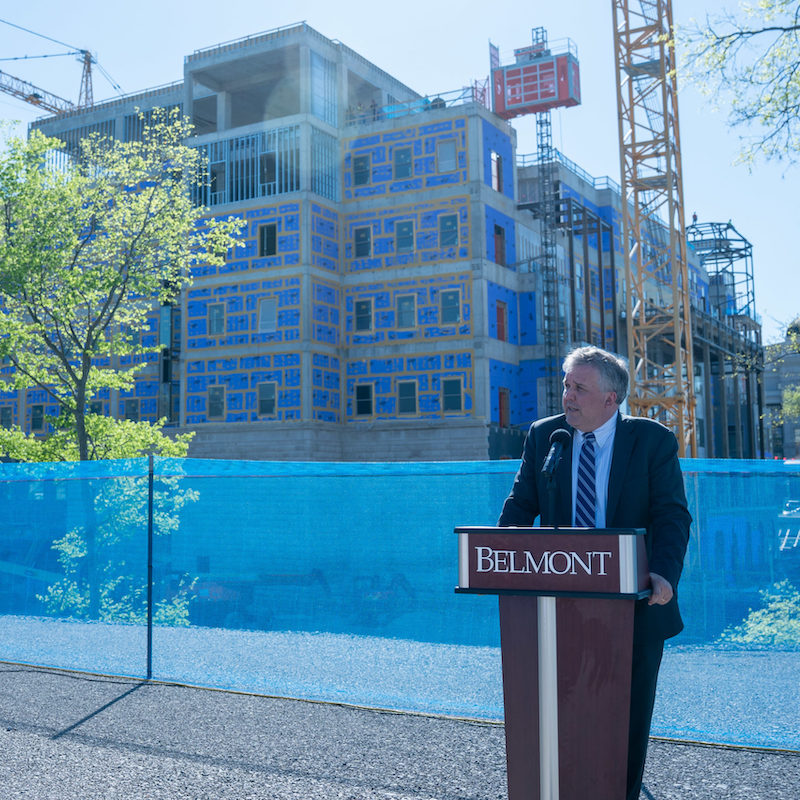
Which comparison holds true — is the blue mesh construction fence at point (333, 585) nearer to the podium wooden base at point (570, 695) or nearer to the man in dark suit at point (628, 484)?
the man in dark suit at point (628, 484)

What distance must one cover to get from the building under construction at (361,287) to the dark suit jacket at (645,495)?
35.5 metres

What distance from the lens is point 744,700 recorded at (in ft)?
20.4

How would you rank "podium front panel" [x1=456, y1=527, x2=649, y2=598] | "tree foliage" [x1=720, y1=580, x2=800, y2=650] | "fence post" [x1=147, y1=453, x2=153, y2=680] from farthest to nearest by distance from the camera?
"fence post" [x1=147, y1=453, x2=153, y2=680], "tree foliage" [x1=720, y1=580, x2=800, y2=650], "podium front panel" [x1=456, y1=527, x2=649, y2=598]

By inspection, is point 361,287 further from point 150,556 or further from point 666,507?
point 666,507

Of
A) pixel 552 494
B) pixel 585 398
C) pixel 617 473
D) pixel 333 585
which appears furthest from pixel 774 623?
pixel 333 585

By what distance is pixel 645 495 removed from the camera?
410cm

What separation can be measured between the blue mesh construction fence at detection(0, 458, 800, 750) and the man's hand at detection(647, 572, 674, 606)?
9.97ft

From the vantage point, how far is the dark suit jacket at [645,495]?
4.01 m

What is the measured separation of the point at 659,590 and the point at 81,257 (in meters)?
23.6

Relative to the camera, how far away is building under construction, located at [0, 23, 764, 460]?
40.7 m

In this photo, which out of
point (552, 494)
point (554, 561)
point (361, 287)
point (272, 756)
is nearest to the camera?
point (554, 561)

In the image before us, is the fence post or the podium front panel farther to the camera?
the fence post

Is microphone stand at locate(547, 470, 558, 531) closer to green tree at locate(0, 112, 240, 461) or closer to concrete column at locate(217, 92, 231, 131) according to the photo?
green tree at locate(0, 112, 240, 461)

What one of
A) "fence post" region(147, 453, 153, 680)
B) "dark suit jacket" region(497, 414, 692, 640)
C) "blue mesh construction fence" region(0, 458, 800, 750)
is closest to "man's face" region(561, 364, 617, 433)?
"dark suit jacket" region(497, 414, 692, 640)
